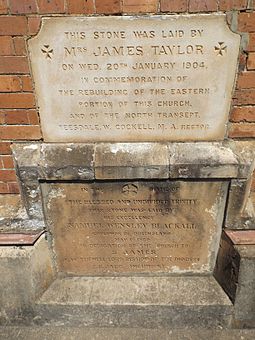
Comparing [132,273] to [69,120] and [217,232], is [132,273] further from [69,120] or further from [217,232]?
[69,120]

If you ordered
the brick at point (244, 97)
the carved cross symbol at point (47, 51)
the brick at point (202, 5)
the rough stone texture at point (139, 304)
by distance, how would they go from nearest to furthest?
the brick at point (202, 5) → the carved cross symbol at point (47, 51) → the brick at point (244, 97) → the rough stone texture at point (139, 304)

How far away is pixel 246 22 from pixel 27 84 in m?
1.18

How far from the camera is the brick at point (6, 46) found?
63.7 inches

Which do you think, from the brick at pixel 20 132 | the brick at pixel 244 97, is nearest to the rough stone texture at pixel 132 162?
the brick at pixel 20 132

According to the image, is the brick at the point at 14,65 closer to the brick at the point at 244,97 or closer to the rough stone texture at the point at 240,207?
the brick at the point at 244,97

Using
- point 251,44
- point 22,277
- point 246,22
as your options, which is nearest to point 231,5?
point 246,22

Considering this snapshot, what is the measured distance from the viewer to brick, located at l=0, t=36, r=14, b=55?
1619 millimetres

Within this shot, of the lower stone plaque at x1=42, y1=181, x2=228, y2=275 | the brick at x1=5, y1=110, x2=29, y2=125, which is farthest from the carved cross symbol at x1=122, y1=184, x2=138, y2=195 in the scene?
the brick at x1=5, y1=110, x2=29, y2=125

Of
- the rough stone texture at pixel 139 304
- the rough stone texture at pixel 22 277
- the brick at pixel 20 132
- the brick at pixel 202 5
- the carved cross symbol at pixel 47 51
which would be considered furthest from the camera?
the rough stone texture at pixel 139 304

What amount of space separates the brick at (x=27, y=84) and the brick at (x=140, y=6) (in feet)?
2.03

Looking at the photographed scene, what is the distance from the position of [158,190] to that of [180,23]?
3.06 feet

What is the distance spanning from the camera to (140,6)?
1551 millimetres

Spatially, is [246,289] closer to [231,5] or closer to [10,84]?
[231,5]

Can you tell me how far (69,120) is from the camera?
1.85 meters
